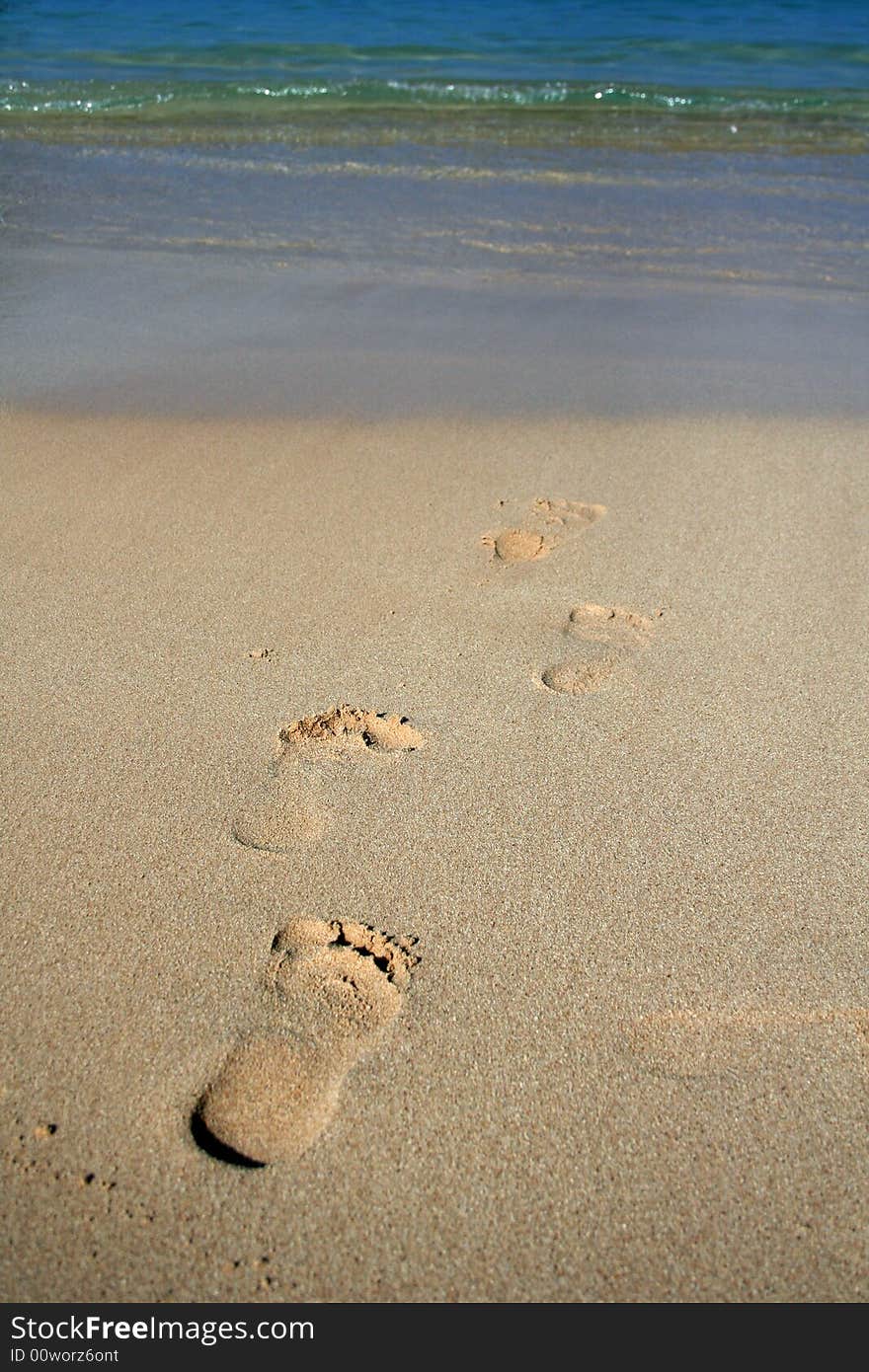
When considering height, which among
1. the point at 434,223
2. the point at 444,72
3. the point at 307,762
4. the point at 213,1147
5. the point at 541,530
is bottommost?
the point at 213,1147

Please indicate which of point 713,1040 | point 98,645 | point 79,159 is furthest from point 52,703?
point 79,159

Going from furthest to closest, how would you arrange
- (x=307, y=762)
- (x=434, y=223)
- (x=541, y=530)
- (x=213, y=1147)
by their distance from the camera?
(x=434, y=223)
(x=541, y=530)
(x=307, y=762)
(x=213, y=1147)

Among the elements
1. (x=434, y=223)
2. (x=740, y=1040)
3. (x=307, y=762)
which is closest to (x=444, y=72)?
(x=434, y=223)

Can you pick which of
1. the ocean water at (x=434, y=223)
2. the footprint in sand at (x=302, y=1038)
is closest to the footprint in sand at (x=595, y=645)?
the footprint in sand at (x=302, y=1038)

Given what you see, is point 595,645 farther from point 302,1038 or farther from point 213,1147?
point 213,1147

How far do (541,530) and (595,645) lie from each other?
0.55 m

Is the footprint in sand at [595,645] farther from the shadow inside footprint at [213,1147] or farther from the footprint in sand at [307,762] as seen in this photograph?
the shadow inside footprint at [213,1147]

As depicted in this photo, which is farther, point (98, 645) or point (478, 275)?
point (478, 275)

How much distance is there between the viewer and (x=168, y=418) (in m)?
3.48

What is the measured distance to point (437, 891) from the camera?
1815 millimetres

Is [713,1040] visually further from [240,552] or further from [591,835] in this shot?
[240,552]

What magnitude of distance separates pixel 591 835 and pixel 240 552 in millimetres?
1294

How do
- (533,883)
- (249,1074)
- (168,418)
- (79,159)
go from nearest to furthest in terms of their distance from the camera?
1. (249,1074)
2. (533,883)
3. (168,418)
4. (79,159)
